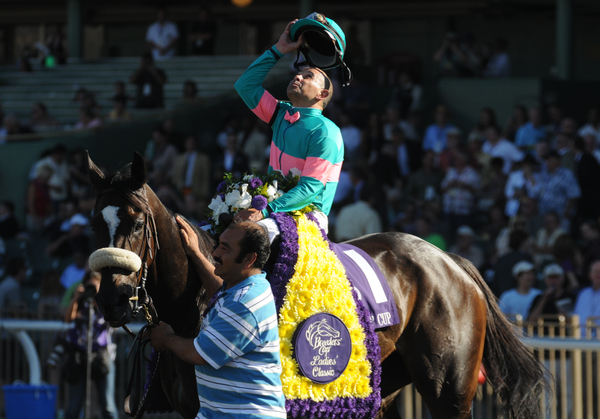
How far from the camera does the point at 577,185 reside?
10742mm

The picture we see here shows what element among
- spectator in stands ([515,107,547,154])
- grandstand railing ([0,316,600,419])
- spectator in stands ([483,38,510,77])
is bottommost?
grandstand railing ([0,316,600,419])

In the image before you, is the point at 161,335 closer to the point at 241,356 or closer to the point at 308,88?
the point at 241,356

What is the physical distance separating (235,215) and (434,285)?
1.37m

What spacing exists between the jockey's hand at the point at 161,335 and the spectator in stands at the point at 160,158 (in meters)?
9.98

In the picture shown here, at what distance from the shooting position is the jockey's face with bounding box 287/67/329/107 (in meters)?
4.75

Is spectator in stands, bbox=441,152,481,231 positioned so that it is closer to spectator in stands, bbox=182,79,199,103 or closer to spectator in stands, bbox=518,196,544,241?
spectator in stands, bbox=518,196,544,241

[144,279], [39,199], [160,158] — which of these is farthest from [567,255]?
[39,199]

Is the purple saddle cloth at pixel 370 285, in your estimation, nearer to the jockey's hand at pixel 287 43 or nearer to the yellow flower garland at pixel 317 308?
the yellow flower garland at pixel 317 308

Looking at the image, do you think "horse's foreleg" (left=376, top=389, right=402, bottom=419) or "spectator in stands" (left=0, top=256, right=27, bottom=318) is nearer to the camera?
"horse's foreleg" (left=376, top=389, right=402, bottom=419)

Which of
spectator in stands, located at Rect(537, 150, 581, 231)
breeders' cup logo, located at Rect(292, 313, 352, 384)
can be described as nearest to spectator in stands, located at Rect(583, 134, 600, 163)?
spectator in stands, located at Rect(537, 150, 581, 231)

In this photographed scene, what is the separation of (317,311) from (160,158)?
9887 millimetres

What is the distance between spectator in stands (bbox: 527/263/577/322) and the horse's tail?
2428mm

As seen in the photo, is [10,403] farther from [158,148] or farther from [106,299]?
[158,148]

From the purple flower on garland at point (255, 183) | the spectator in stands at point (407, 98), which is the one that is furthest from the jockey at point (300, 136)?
the spectator in stands at point (407, 98)
